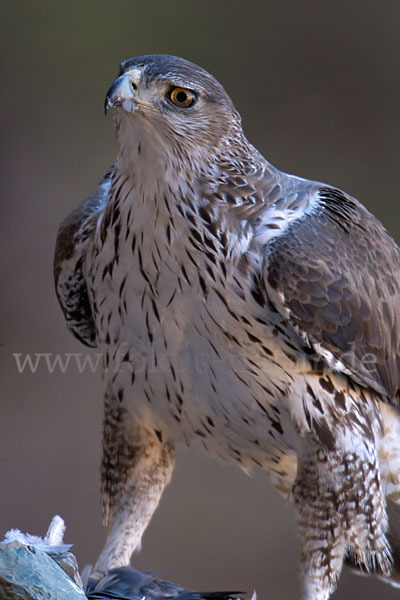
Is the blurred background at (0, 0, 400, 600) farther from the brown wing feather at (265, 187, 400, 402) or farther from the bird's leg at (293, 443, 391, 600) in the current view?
the bird's leg at (293, 443, 391, 600)

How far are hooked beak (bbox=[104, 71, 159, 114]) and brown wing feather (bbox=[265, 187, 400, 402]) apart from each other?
37 centimetres

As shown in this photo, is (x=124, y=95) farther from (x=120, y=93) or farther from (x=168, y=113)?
(x=168, y=113)

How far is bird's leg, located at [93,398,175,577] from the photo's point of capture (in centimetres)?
200

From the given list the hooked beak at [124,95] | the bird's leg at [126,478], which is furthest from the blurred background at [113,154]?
the hooked beak at [124,95]

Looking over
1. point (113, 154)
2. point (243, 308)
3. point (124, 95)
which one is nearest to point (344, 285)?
point (243, 308)

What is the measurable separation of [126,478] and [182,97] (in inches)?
33.3

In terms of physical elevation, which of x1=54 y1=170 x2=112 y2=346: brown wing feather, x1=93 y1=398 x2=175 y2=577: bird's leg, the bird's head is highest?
the bird's head

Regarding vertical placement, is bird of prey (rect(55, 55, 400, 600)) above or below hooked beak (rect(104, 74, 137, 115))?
below

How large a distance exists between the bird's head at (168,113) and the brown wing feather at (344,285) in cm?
23

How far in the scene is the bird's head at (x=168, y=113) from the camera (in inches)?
63.1

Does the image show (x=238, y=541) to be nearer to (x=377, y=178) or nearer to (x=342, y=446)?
(x=377, y=178)

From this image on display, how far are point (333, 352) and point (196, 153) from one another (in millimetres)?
457

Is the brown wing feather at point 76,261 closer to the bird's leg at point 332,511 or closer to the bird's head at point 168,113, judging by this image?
the bird's head at point 168,113

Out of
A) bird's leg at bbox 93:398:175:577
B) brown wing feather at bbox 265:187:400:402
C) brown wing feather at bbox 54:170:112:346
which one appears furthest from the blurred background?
brown wing feather at bbox 265:187:400:402
